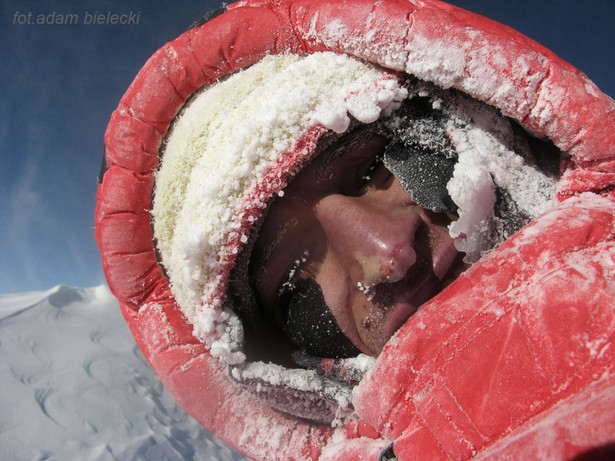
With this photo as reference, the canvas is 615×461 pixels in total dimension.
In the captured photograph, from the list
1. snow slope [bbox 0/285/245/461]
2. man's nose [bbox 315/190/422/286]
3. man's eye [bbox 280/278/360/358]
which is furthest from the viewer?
snow slope [bbox 0/285/245/461]

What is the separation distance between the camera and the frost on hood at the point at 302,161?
2.06 ft

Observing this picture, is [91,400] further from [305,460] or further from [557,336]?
[557,336]

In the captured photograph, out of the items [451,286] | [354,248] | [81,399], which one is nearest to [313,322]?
[354,248]

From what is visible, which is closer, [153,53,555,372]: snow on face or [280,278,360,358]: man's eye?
[153,53,555,372]: snow on face

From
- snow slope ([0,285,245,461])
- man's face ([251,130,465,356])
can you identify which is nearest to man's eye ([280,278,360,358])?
man's face ([251,130,465,356])

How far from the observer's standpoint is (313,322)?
74cm

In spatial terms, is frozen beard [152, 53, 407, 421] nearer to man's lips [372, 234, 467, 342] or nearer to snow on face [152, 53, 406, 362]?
snow on face [152, 53, 406, 362]

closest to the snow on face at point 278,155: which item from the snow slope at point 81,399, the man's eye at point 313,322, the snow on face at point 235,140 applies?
the snow on face at point 235,140

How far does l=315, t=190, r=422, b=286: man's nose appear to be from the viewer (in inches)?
23.9

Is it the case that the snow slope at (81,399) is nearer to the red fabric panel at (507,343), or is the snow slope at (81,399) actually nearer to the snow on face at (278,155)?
the snow on face at (278,155)

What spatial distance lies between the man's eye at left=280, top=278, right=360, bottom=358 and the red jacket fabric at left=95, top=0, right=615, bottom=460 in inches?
5.0

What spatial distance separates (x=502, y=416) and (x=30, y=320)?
7107 millimetres

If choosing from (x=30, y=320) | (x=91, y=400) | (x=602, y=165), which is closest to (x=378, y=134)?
(x=602, y=165)

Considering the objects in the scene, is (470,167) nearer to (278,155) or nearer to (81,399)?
(278,155)
